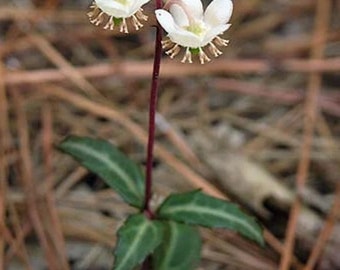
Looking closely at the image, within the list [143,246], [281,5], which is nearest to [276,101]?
[281,5]

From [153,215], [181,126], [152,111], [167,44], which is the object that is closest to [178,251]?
[153,215]

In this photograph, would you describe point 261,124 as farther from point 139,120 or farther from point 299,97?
point 139,120

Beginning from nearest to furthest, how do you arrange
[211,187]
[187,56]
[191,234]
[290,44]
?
[187,56]
[191,234]
[211,187]
[290,44]

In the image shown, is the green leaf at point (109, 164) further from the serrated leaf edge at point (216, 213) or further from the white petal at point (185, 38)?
the white petal at point (185, 38)

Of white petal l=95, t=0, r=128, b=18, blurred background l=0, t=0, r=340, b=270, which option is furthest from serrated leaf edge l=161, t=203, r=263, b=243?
white petal l=95, t=0, r=128, b=18

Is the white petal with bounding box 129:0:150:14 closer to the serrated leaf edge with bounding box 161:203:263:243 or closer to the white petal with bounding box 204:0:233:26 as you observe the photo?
the white petal with bounding box 204:0:233:26

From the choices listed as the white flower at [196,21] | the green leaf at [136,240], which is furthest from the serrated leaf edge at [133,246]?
the white flower at [196,21]

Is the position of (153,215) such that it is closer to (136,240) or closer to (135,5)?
(136,240)
